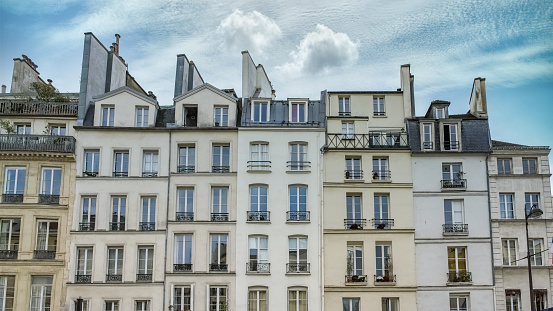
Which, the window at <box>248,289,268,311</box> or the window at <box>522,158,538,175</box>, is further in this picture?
the window at <box>522,158,538,175</box>

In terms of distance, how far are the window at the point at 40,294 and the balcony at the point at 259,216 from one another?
10.6 meters

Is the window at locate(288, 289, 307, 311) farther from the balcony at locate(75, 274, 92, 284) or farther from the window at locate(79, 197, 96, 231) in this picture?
the window at locate(79, 197, 96, 231)

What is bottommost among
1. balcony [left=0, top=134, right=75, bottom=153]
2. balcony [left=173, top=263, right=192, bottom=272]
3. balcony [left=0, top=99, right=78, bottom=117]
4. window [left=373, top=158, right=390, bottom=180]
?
balcony [left=173, top=263, right=192, bottom=272]

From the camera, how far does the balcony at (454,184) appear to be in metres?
35.6

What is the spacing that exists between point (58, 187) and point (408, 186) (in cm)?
1832

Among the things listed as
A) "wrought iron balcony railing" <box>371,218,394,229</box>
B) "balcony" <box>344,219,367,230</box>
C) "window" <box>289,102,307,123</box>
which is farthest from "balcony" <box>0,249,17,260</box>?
"wrought iron balcony railing" <box>371,218,394,229</box>

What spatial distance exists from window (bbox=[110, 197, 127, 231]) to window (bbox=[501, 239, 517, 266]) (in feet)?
64.3

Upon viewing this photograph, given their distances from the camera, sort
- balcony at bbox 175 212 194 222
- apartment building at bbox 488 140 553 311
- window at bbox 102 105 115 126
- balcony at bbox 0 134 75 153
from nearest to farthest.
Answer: apartment building at bbox 488 140 553 311 → balcony at bbox 175 212 194 222 → balcony at bbox 0 134 75 153 → window at bbox 102 105 115 126

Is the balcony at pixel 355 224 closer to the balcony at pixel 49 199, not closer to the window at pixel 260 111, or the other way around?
the window at pixel 260 111

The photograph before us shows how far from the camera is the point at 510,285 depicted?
113 ft

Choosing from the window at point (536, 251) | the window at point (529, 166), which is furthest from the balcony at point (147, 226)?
the window at point (529, 166)

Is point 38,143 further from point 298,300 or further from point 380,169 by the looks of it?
point 380,169

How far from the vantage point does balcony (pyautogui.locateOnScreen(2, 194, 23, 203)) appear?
35000 millimetres

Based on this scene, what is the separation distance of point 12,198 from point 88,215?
4.02m
